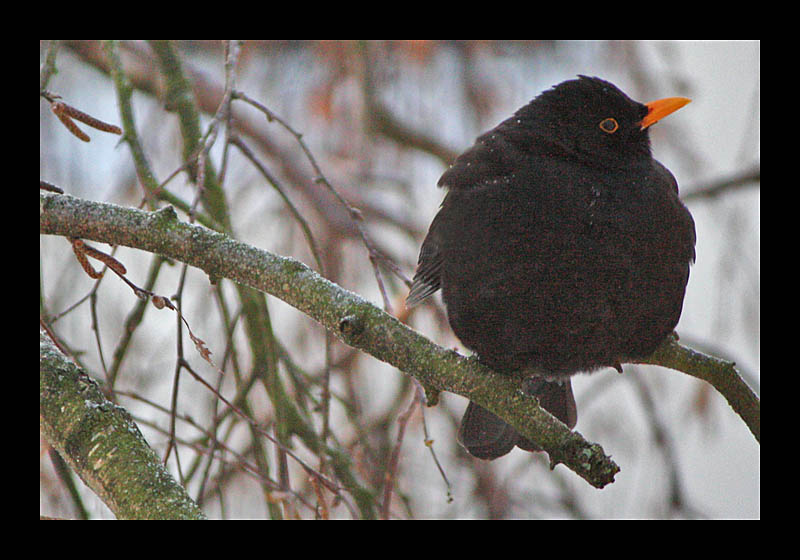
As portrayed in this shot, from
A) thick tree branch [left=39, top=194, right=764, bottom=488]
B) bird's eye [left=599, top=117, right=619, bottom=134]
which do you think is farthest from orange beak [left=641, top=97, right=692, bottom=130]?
thick tree branch [left=39, top=194, right=764, bottom=488]

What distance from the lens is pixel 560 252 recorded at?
2.22 m

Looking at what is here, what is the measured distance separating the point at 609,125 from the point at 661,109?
23 centimetres

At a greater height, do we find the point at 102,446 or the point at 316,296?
the point at 316,296

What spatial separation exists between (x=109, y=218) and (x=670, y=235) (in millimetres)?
1551

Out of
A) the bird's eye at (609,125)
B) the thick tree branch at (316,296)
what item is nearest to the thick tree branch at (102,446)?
the thick tree branch at (316,296)

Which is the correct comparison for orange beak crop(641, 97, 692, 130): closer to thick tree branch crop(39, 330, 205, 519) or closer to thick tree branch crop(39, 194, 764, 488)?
thick tree branch crop(39, 194, 764, 488)

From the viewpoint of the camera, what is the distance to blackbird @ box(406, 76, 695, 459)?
2242 millimetres

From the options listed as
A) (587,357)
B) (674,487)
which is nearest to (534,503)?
(674,487)

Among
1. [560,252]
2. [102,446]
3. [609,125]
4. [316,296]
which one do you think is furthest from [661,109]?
[102,446]

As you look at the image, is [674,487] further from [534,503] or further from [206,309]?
[206,309]

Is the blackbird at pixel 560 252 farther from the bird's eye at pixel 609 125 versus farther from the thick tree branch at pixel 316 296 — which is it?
the thick tree branch at pixel 316 296

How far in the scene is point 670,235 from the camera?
7.82ft

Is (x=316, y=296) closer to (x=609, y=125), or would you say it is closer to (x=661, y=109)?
(x=609, y=125)
